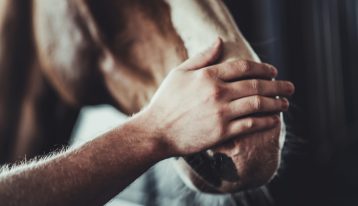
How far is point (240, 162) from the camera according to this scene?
475 millimetres

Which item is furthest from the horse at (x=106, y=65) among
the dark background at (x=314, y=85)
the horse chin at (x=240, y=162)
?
the dark background at (x=314, y=85)

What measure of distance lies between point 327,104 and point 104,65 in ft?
2.30

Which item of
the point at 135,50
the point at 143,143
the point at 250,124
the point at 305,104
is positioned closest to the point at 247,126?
the point at 250,124

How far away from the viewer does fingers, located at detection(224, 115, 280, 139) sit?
46cm

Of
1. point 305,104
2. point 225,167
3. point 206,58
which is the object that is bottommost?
point 305,104

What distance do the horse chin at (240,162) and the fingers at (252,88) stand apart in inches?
1.6

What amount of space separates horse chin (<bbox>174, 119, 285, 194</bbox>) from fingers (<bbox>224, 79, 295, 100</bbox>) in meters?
0.04

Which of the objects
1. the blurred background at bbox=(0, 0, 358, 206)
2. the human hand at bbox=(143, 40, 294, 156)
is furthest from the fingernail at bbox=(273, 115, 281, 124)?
the blurred background at bbox=(0, 0, 358, 206)

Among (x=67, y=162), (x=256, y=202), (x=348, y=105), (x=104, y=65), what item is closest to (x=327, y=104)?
(x=348, y=105)

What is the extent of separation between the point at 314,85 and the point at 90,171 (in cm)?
74

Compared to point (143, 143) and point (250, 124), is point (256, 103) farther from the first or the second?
point (143, 143)

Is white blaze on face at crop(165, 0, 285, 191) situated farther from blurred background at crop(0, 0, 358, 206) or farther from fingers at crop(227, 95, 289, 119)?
blurred background at crop(0, 0, 358, 206)

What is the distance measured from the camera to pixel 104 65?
65 cm

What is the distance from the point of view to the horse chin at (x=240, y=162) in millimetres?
473
